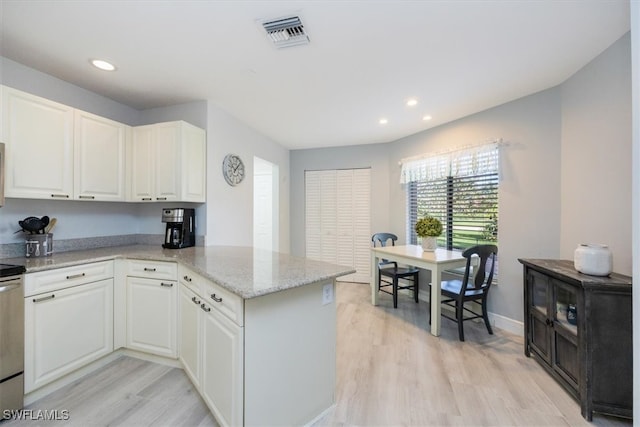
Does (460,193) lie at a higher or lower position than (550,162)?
lower

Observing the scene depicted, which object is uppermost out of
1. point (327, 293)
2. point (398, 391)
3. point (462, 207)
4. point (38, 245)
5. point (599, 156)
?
point (599, 156)

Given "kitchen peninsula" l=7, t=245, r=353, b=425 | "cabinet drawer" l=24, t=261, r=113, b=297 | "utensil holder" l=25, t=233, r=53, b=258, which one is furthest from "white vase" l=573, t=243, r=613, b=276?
"utensil holder" l=25, t=233, r=53, b=258

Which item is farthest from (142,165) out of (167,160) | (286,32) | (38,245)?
(286,32)

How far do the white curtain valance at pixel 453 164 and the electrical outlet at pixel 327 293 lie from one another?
8.38ft

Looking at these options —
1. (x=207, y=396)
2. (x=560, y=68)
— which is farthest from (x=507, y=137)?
(x=207, y=396)

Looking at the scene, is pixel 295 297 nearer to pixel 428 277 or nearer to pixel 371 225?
pixel 428 277

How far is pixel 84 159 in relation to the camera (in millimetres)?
2373

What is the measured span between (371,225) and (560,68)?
10.2 ft

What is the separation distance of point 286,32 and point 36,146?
2.07m

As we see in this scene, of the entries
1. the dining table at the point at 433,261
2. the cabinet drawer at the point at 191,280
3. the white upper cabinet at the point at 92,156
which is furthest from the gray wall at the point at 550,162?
the white upper cabinet at the point at 92,156

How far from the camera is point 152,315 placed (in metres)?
2.24

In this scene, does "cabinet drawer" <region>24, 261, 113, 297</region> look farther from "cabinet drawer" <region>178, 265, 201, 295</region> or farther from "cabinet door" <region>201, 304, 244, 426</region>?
"cabinet door" <region>201, 304, 244, 426</region>

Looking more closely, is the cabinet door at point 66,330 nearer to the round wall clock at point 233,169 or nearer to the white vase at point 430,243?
the round wall clock at point 233,169

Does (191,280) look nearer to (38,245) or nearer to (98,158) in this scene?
(38,245)
